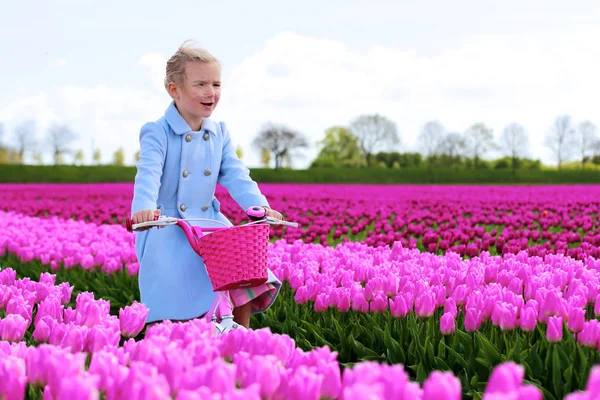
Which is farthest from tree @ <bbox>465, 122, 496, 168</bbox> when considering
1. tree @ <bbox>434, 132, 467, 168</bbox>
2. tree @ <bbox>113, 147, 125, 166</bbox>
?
tree @ <bbox>113, 147, 125, 166</bbox>

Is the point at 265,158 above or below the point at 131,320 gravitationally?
above

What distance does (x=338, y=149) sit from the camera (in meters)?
90.5

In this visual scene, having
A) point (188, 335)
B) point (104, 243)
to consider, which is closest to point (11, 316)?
point (188, 335)

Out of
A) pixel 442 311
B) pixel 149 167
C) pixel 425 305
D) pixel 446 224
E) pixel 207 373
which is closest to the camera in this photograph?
pixel 207 373

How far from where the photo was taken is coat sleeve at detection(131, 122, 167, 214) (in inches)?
153

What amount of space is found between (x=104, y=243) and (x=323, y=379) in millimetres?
6111

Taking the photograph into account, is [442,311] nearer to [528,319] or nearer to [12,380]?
[528,319]

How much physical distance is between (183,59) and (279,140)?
74482 millimetres

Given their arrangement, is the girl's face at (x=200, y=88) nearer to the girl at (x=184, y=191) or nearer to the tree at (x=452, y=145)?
the girl at (x=184, y=191)

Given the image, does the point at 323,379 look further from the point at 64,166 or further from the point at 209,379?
the point at 64,166

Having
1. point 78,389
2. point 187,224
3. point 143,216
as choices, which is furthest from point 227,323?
point 78,389

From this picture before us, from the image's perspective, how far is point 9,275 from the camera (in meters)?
4.32

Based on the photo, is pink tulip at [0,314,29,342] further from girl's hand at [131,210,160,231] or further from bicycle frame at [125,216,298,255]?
girl's hand at [131,210,160,231]

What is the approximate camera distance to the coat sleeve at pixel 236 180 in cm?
437
